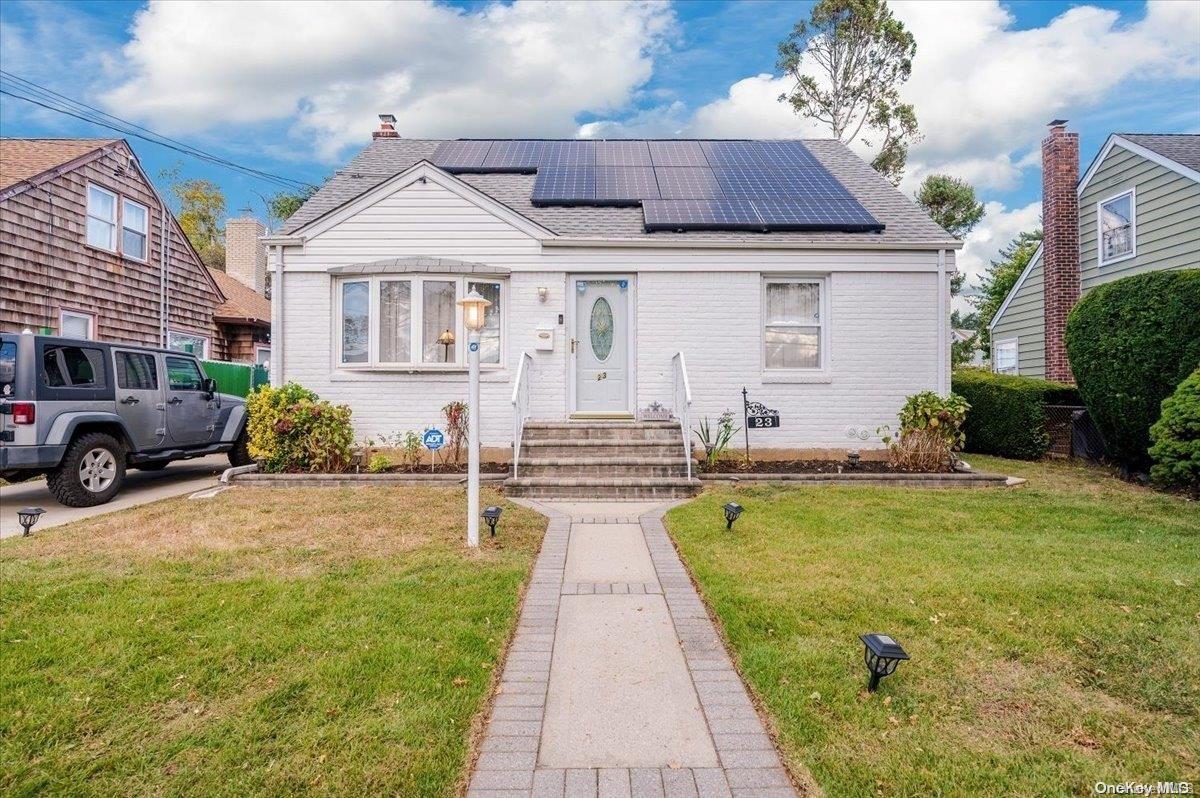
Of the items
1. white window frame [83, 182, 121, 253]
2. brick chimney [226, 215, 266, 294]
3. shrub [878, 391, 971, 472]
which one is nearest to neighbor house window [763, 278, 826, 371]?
shrub [878, 391, 971, 472]

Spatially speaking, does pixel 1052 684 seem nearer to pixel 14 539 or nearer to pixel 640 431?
pixel 640 431

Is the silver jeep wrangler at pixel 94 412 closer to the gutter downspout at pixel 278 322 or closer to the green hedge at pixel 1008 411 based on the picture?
the gutter downspout at pixel 278 322

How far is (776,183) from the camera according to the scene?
10.8m

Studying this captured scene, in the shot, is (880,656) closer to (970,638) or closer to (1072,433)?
(970,638)

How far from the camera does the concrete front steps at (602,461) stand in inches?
291

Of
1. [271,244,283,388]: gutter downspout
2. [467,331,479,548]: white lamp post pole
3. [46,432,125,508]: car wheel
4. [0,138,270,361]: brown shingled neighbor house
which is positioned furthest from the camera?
[0,138,270,361]: brown shingled neighbor house

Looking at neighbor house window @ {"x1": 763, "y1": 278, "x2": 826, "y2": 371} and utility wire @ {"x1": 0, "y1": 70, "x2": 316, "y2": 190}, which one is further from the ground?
utility wire @ {"x1": 0, "y1": 70, "x2": 316, "y2": 190}

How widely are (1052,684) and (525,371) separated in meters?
7.21

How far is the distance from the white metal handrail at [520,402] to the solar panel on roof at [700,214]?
2818mm

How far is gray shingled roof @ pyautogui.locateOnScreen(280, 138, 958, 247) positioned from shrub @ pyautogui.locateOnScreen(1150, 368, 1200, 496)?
3.33 meters

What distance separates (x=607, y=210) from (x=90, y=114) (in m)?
14.9

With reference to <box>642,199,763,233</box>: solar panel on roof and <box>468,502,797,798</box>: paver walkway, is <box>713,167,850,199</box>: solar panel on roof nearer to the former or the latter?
<box>642,199,763,233</box>: solar panel on roof

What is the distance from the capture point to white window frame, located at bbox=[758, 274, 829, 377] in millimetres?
9234

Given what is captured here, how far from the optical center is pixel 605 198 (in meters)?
10.1
